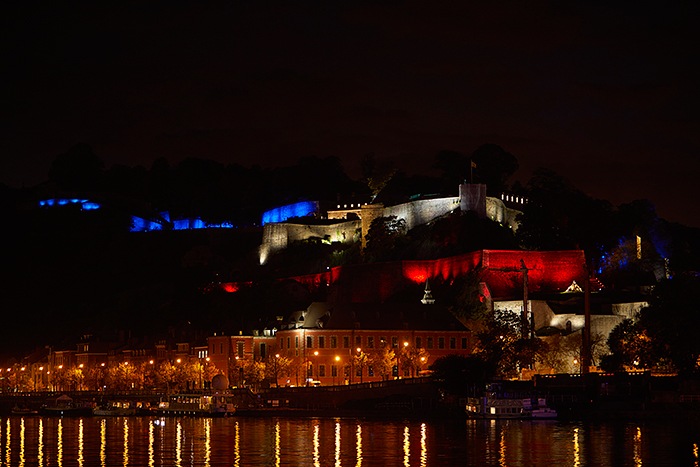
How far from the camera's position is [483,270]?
95.8m

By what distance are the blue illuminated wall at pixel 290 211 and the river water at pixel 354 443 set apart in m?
64.9

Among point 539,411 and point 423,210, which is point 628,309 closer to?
point 539,411

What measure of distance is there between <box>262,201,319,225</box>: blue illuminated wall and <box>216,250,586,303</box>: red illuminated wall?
83.7ft

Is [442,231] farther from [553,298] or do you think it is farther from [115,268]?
[115,268]

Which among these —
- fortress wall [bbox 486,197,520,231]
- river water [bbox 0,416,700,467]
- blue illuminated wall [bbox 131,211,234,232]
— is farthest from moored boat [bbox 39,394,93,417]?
blue illuminated wall [bbox 131,211,234,232]

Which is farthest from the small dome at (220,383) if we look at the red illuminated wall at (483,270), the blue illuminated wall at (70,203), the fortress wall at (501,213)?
the blue illuminated wall at (70,203)

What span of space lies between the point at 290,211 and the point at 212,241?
32.9 feet

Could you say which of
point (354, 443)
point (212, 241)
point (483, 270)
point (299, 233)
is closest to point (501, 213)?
point (483, 270)

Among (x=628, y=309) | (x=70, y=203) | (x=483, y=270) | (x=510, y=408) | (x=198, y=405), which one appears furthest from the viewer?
(x=70, y=203)

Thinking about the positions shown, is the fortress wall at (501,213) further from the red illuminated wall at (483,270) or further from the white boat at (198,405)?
the white boat at (198,405)

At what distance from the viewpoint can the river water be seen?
155 ft

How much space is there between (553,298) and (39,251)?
86531 mm

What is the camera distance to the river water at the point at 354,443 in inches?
1858

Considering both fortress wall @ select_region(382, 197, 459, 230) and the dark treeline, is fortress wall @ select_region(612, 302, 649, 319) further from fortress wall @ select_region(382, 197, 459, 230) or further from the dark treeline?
fortress wall @ select_region(382, 197, 459, 230)
